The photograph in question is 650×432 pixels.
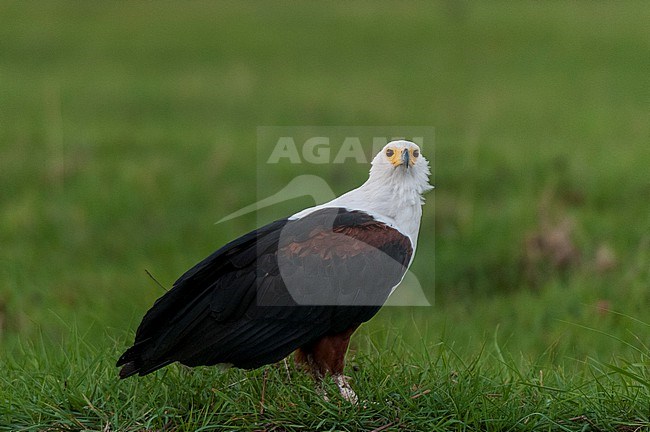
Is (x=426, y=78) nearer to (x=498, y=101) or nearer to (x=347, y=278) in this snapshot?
(x=498, y=101)

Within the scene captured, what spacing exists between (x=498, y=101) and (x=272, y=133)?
13.4ft

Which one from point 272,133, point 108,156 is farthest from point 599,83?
point 108,156

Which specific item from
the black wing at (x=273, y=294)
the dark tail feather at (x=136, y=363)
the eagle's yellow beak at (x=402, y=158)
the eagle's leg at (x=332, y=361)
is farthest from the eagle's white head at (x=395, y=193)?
the dark tail feather at (x=136, y=363)

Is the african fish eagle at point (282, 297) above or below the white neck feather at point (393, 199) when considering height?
below

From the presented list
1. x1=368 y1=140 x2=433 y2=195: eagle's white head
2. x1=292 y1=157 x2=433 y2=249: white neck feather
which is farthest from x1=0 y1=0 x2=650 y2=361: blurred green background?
x1=368 y1=140 x2=433 y2=195: eagle's white head

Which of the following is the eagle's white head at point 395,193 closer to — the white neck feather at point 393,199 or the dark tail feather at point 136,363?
the white neck feather at point 393,199

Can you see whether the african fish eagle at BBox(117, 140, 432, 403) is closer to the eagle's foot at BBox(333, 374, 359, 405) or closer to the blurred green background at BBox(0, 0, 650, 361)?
the eagle's foot at BBox(333, 374, 359, 405)

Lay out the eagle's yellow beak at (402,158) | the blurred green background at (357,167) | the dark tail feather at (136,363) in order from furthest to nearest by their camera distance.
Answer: the blurred green background at (357,167) < the eagle's yellow beak at (402,158) < the dark tail feather at (136,363)

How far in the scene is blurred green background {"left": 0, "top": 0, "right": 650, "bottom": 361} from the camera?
783cm

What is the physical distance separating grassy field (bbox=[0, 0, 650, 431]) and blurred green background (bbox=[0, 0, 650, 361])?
4 cm

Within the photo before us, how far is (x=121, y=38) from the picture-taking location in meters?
20.3

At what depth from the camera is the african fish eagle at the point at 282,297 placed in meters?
4.38

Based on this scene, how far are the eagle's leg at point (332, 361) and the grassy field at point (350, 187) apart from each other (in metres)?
0.07

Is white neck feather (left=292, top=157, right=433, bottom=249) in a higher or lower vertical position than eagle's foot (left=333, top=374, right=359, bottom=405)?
higher
